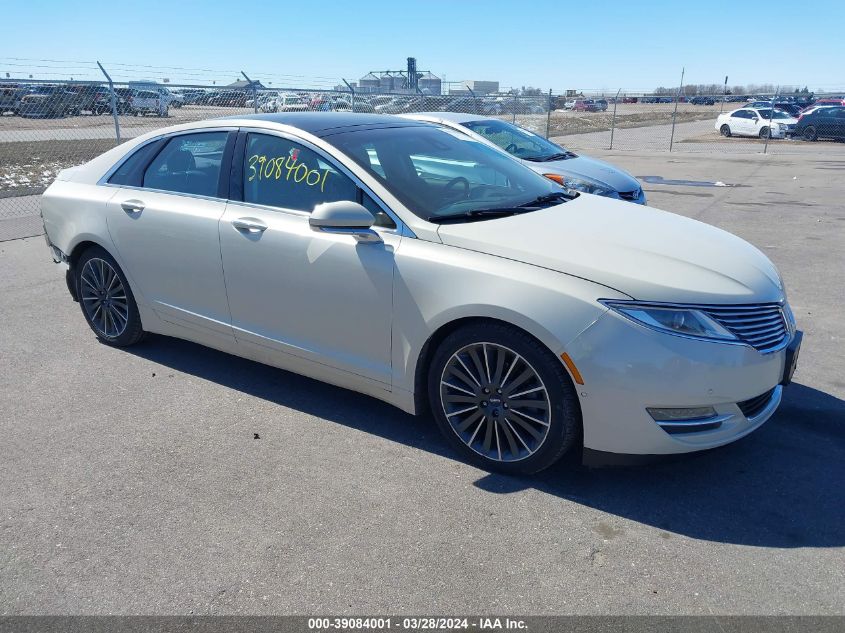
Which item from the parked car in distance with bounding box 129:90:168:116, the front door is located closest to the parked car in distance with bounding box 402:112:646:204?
the front door

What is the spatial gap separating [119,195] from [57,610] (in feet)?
9.77

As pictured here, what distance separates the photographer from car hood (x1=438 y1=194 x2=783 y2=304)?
123 inches

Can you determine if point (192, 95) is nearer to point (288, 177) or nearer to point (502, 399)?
point (288, 177)

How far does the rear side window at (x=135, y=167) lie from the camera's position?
481cm

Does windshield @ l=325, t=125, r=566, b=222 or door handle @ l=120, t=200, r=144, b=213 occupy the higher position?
windshield @ l=325, t=125, r=566, b=222

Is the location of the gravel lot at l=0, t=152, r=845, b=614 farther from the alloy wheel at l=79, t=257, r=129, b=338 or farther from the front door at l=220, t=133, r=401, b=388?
the front door at l=220, t=133, r=401, b=388

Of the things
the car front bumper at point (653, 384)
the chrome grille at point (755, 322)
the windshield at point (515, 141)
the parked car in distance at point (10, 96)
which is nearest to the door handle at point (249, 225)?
the car front bumper at point (653, 384)

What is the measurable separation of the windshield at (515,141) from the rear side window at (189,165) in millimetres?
5349

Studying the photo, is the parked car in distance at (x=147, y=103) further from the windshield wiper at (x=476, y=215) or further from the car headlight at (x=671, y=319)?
the car headlight at (x=671, y=319)

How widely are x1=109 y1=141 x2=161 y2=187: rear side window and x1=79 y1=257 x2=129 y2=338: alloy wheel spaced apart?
0.58 m

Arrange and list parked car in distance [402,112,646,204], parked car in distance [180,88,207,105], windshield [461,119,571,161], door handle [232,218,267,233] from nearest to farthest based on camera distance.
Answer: door handle [232,218,267,233] < parked car in distance [402,112,646,204] < windshield [461,119,571,161] < parked car in distance [180,88,207,105]

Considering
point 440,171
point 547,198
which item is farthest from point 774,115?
point 440,171

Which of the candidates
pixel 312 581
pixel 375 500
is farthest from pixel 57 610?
pixel 375 500

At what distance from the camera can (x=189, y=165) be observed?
4566 mm
